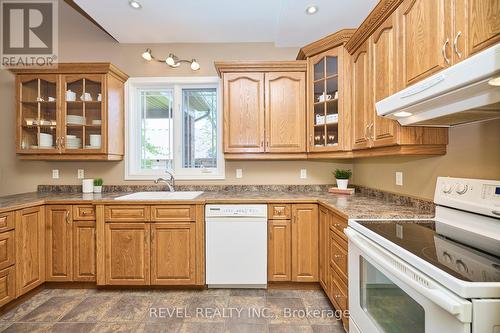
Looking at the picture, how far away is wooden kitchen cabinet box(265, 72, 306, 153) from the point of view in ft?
8.50

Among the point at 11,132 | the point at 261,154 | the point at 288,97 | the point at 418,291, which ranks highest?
the point at 288,97

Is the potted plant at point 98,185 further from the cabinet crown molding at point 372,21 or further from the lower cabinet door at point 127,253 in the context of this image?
the cabinet crown molding at point 372,21

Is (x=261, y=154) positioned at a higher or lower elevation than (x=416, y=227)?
higher

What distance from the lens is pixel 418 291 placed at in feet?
2.79

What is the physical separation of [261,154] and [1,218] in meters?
2.27

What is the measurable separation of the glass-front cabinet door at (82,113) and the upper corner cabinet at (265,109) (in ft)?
4.58

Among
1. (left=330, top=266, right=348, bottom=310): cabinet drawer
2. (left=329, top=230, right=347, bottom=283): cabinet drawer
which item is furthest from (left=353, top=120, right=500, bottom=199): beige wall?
(left=330, top=266, right=348, bottom=310): cabinet drawer

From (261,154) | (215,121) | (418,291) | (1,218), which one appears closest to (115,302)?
(1,218)

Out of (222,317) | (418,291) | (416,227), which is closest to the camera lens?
(418,291)

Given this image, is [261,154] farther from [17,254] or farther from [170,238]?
[17,254]

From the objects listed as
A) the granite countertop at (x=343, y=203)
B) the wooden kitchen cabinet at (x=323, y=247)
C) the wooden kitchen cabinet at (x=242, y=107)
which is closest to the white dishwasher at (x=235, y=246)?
the granite countertop at (x=343, y=203)

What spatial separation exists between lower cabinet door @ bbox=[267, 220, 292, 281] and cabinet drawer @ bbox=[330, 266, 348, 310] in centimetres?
44

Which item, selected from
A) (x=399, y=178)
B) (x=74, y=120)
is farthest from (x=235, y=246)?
(x=74, y=120)

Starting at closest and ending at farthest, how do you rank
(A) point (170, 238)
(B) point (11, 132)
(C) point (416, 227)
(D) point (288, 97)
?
(C) point (416, 227) → (A) point (170, 238) → (D) point (288, 97) → (B) point (11, 132)
